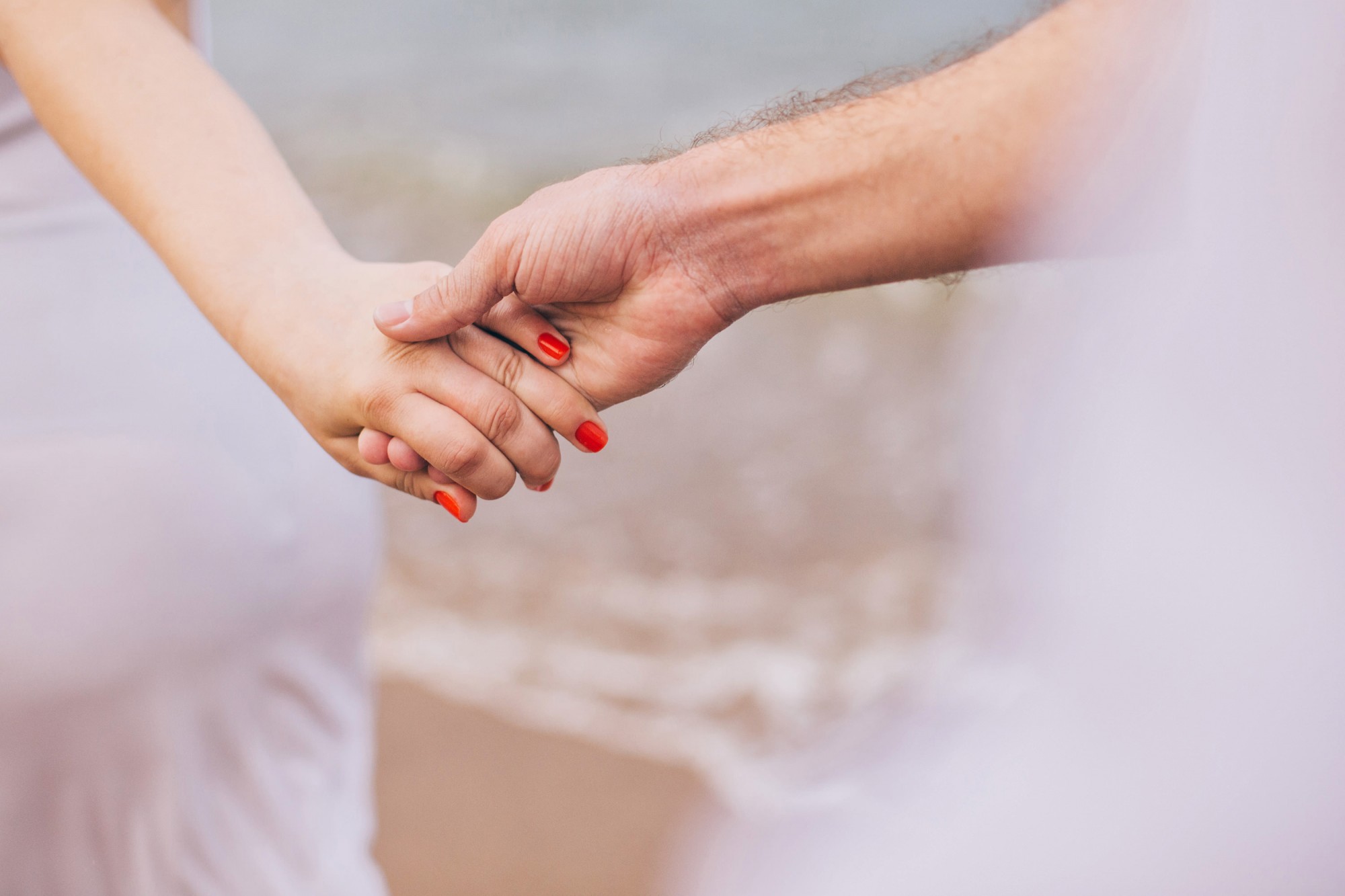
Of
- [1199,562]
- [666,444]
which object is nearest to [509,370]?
[1199,562]

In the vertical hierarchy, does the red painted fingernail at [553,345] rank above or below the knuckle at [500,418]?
above

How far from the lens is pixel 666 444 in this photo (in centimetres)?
462

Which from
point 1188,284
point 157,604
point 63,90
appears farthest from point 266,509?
point 1188,284

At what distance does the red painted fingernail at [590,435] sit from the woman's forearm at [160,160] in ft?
1.14

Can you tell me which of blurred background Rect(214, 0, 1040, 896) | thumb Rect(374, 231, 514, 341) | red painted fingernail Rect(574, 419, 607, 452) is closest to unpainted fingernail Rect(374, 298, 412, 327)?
thumb Rect(374, 231, 514, 341)

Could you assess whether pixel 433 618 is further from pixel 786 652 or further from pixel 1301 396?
pixel 1301 396

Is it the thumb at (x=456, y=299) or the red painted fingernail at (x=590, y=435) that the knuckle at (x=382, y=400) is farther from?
the red painted fingernail at (x=590, y=435)

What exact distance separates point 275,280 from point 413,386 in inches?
7.8

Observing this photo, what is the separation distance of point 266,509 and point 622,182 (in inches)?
23.4

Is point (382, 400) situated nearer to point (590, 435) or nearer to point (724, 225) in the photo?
point (590, 435)

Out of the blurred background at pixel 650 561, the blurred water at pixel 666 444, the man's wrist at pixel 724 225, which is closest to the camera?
the man's wrist at pixel 724 225

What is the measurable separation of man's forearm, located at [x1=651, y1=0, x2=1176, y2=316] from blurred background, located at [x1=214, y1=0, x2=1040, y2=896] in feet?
0.40

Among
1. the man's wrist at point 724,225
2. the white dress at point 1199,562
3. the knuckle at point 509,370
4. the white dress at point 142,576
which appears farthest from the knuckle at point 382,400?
the white dress at point 1199,562

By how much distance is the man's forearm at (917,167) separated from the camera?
95 centimetres
